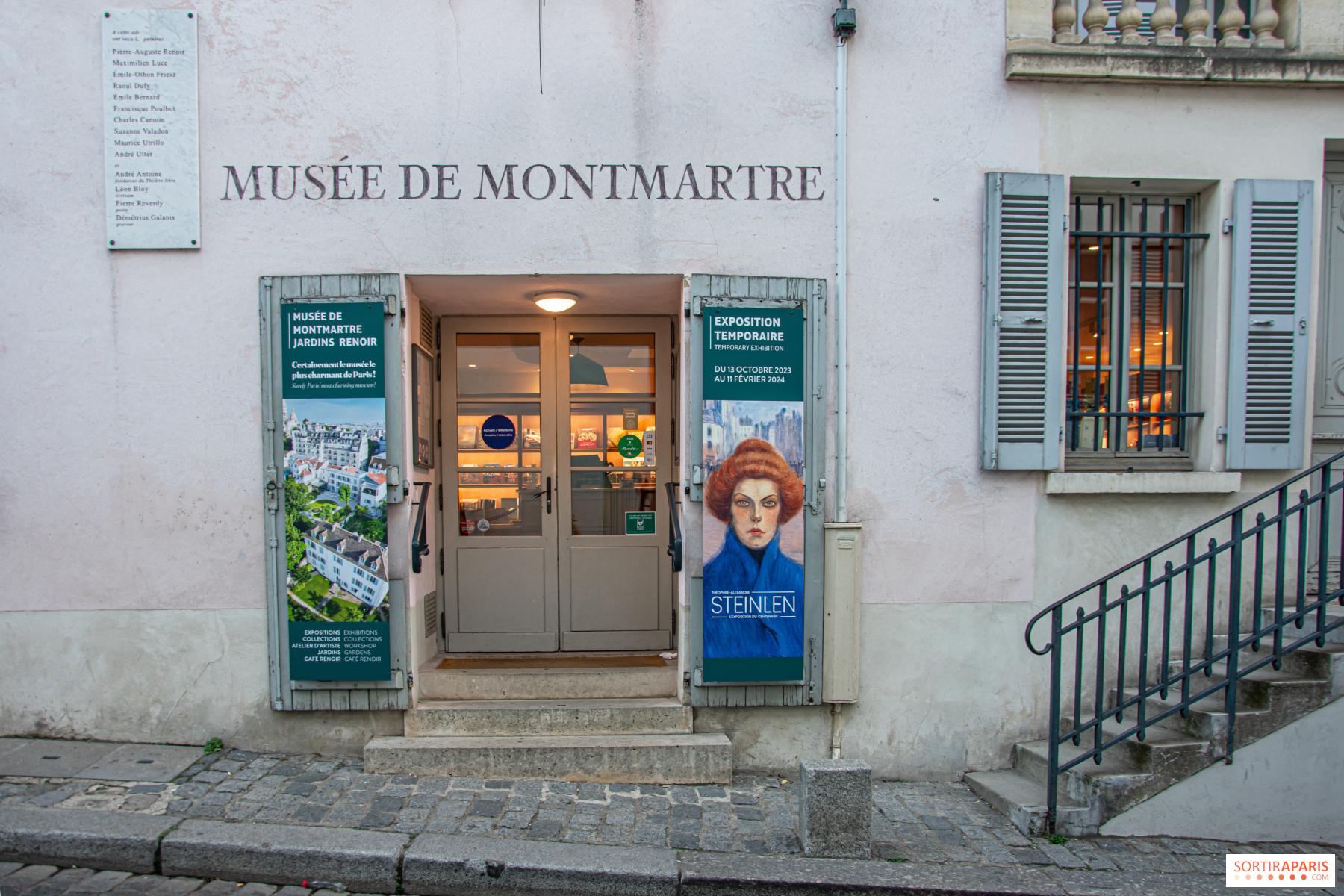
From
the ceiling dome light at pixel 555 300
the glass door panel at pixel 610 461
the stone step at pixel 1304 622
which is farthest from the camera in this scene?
the glass door panel at pixel 610 461

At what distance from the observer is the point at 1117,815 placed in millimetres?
4203

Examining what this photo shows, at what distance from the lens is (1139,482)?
492cm

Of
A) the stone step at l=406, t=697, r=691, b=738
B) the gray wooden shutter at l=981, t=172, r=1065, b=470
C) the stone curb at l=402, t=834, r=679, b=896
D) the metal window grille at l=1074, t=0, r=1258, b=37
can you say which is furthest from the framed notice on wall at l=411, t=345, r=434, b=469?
the metal window grille at l=1074, t=0, r=1258, b=37

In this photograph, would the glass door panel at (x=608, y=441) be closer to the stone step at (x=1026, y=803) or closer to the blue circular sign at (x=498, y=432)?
the blue circular sign at (x=498, y=432)

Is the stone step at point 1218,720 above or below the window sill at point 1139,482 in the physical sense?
below

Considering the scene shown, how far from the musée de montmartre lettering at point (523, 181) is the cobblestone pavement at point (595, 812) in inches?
134

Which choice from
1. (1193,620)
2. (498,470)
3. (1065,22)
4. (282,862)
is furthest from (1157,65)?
(282,862)

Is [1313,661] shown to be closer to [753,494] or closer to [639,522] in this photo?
[753,494]

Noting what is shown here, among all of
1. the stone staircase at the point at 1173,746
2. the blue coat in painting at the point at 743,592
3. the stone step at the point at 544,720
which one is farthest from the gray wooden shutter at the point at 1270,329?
the stone step at the point at 544,720

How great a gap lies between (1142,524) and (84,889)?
5972 millimetres

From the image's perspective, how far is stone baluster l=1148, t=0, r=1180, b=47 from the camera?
4.92 m

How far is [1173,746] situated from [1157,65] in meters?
3.95

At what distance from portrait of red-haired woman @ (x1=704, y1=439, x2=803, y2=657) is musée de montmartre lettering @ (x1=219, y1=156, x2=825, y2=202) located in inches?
62.0

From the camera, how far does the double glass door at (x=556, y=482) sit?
229 inches
